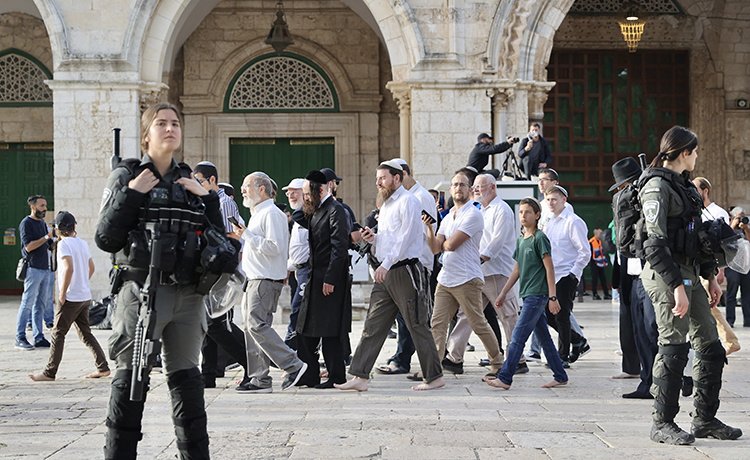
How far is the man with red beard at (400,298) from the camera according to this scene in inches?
342

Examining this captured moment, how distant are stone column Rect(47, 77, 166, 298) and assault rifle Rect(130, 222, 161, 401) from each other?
40.9 ft

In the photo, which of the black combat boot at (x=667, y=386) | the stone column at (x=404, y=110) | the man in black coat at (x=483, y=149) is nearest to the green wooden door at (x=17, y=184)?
the stone column at (x=404, y=110)

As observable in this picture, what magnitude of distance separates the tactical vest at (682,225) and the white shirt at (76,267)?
5215 millimetres

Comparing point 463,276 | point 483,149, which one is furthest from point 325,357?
point 483,149

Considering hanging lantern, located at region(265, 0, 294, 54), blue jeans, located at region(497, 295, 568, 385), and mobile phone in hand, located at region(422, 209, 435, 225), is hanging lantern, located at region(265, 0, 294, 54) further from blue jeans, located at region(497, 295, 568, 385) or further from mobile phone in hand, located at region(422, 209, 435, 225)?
blue jeans, located at region(497, 295, 568, 385)

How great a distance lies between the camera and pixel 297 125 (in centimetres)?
2167

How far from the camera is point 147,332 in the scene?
189 inches

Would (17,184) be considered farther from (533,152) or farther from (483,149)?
(483,149)

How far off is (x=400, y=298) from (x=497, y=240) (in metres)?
1.84

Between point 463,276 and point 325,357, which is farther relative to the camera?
point 463,276

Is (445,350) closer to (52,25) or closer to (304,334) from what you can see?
(304,334)

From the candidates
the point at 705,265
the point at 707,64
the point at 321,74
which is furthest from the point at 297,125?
the point at 705,265

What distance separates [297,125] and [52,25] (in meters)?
5.85

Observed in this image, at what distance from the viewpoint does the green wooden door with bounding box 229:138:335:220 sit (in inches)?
856
